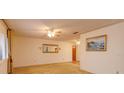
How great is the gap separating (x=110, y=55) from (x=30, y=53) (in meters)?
5.19

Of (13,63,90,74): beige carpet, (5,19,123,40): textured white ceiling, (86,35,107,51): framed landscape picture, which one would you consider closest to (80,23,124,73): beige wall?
(86,35,107,51): framed landscape picture

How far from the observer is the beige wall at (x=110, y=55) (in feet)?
10.6

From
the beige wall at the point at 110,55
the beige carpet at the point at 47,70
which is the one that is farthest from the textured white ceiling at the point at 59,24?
the beige carpet at the point at 47,70

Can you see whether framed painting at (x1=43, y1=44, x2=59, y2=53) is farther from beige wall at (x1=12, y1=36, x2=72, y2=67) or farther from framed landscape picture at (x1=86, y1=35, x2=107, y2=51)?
framed landscape picture at (x1=86, y1=35, x2=107, y2=51)

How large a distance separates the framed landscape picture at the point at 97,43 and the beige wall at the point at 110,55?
156 millimetres

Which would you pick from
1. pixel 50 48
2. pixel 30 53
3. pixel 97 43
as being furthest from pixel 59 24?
pixel 50 48

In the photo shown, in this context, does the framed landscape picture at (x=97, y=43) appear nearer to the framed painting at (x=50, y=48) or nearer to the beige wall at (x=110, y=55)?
the beige wall at (x=110, y=55)

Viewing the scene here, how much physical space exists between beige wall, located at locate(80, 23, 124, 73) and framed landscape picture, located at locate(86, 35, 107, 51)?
0.16 metres

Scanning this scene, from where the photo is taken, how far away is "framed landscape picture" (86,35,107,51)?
12.7 feet
